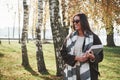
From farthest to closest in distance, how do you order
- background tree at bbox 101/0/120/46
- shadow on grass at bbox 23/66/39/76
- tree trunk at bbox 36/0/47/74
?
background tree at bbox 101/0/120/46, tree trunk at bbox 36/0/47/74, shadow on grass at bbox 23/66/39/76

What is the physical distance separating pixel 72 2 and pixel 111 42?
44.6ft

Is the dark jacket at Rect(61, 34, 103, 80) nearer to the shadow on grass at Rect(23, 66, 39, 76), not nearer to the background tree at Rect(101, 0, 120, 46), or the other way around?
the shadow on grass at Rect(23, 66, 39, 76)

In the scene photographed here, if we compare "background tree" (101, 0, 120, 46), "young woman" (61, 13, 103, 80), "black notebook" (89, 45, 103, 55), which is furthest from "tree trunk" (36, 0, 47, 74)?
"black notebook" (89, 45, 103, 55)

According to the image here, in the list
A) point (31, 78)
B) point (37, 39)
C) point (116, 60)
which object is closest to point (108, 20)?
Result: point (116, 60)

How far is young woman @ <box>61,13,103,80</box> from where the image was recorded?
24.7 ft

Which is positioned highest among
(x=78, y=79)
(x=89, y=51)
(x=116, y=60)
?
(x=89, y=51)

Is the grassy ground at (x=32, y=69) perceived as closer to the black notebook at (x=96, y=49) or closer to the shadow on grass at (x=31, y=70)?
the shadow on grass at (x=31, y=70)

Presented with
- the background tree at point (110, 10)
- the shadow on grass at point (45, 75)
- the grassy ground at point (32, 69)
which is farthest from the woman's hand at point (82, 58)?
the background tree at point (110, 10)

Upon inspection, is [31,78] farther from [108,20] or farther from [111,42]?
[111,42]

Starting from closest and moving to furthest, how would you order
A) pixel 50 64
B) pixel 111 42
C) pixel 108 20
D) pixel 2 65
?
pixel 2 65 < pixel 50 64 < pixel 108 20 < pixel 111 42

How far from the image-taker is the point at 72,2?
23.3 m

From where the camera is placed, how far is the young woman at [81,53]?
7.54 m

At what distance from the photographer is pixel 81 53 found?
764cm

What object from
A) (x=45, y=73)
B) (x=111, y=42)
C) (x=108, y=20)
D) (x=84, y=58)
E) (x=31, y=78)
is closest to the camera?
(x=84, y=58)
